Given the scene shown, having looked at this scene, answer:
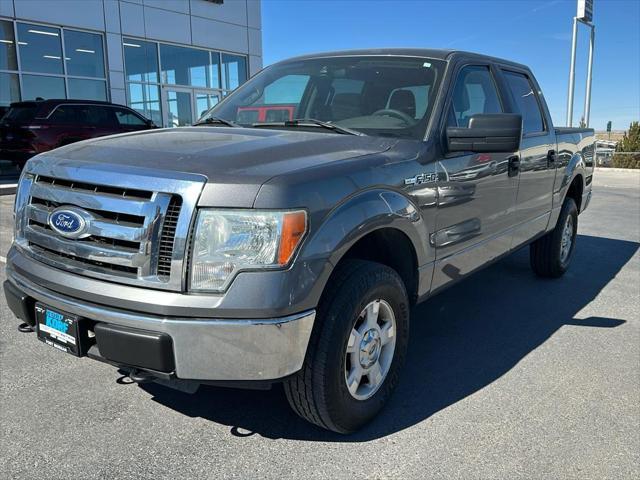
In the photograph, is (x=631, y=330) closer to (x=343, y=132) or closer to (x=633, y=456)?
(x=633, y=456)

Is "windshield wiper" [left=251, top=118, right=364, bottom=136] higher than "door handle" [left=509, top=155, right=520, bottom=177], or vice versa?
"windshield wiper" [left=251, top=118, right=364, bottom=136]

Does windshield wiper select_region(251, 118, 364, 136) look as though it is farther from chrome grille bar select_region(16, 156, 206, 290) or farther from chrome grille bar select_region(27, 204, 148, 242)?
chrome grille bar select_region(27, 204, 148, 242)

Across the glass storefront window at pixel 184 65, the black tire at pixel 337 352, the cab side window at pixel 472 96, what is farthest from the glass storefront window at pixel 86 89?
the black tire at pixel 337 352

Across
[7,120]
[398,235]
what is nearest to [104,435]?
[398,235]

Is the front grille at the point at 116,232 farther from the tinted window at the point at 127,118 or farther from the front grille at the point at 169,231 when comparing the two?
the tinted window at the point at 127,118

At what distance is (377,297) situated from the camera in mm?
2664

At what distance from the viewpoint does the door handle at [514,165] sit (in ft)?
12.9

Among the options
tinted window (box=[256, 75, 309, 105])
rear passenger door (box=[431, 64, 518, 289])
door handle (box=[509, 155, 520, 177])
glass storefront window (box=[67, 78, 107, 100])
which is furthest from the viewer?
glass storefront window (box=[67, 78, 107, 100])

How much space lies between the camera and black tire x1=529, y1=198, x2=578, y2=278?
535 cm

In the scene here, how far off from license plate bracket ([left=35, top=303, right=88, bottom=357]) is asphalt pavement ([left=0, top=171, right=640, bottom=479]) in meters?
0.49

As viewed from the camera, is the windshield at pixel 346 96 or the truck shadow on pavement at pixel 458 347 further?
the windshield at pixel 346 96

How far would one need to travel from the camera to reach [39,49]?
1404cm

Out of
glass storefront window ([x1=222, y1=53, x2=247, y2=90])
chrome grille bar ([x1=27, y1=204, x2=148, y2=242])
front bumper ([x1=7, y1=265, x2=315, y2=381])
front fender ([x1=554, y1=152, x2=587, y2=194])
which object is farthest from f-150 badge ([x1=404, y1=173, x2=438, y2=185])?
glass storefront window ([x1=222, y1=53, x2=247, y2=90])

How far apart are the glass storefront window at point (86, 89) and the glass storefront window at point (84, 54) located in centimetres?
18
